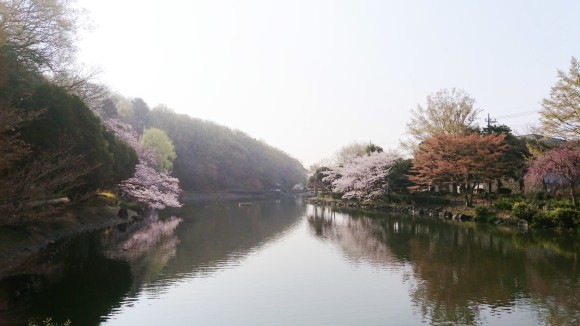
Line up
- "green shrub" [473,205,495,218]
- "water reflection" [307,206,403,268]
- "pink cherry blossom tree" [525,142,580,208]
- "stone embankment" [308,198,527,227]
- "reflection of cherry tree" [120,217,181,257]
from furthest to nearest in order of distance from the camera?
1. "green shrub" [473,205,495,218]
2. "stone embankment" [308,198,527,227]
3. "pink cherry blossom tree" [525,142,580,208]
4. "reflection of cherry tree" [120,217,181,257]
5. "water reflection" [307,206,403,268]

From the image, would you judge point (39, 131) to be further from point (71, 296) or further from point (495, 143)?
point (495, 143)

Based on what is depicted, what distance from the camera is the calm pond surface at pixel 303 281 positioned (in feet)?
39.5

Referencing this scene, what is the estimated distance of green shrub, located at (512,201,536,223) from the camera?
2983 cm

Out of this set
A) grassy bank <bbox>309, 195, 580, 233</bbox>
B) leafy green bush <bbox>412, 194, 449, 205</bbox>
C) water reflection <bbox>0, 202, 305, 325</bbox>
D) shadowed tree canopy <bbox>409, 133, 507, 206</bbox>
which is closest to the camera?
water reflection <bbox>0, 202, 305, 325</bbox>

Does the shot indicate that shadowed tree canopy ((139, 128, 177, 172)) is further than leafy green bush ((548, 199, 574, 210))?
Yes

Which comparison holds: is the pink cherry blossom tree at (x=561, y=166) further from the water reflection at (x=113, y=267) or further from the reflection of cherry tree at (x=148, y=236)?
the reflection of cherry tree at (x=148, y=236)

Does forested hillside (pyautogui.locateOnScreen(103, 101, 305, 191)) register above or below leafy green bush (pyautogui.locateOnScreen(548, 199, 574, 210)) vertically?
above

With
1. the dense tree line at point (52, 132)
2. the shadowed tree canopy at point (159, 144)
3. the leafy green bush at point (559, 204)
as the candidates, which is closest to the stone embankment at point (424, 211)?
the leafy green bush at point (559, 204)

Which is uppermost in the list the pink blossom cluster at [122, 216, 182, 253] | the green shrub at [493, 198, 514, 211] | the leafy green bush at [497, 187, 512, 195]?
the leafy green bush at [497, 187, 512, 195]

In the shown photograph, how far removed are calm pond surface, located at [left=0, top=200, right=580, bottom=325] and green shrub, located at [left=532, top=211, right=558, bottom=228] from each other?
1.81m

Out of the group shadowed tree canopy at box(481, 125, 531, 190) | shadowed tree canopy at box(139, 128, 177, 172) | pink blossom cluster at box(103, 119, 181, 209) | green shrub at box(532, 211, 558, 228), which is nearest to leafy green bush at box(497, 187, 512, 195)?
shadowed tree canopy at box(481, 125, 531, 190)

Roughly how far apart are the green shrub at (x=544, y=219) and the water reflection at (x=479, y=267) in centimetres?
183

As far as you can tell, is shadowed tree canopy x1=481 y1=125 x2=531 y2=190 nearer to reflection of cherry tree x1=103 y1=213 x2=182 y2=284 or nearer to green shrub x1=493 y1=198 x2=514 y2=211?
green shrub x1=493 y1=198 x2=514 y2=211

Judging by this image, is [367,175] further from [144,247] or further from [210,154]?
[210,154]
